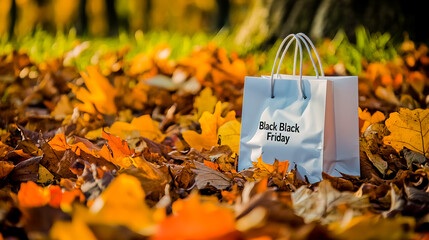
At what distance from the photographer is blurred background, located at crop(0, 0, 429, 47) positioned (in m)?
4.75

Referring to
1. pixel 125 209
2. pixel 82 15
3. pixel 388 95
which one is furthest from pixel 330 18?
pixel 82 15

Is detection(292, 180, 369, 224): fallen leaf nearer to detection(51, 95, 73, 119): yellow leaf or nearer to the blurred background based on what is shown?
detection(51, 95, 73, 119): yellow leaf

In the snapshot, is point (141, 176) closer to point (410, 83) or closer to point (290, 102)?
point (290, 102)

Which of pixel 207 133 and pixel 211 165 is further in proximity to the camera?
pixel 207 133

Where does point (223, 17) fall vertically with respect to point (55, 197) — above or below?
above

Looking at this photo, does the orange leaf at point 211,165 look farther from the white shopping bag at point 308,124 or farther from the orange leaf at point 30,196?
the orange leaf at point 30,196

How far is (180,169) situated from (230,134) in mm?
309

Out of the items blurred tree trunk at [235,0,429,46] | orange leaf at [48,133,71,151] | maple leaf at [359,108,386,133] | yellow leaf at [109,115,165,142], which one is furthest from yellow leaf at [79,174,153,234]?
blurred tree trunk at [235,0,429,46]

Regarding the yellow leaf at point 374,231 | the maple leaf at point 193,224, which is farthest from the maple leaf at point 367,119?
the maple leaf at point 193,224

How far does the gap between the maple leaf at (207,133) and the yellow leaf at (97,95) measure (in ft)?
2.18

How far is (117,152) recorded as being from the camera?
4.84 feet

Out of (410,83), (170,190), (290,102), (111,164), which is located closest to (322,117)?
(290,102)

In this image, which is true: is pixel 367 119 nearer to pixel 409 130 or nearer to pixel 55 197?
pixel 409 130

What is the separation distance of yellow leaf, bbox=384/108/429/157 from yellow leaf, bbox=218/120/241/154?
1.58 ft
